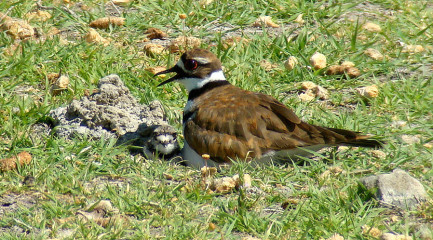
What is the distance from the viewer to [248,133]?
5.93 m

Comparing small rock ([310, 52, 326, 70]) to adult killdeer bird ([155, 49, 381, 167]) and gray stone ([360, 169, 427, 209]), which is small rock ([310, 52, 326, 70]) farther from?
gray stone ([360, 169, 427, 209])

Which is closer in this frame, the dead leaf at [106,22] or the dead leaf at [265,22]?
the dead leaf at [106,22]

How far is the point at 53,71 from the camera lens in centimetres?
721

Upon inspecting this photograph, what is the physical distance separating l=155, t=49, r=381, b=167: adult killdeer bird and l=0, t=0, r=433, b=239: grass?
0.61 ft

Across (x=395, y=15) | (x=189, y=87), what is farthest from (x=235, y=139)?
(x=395, y=15)

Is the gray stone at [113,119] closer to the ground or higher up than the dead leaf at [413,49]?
closer to the ground

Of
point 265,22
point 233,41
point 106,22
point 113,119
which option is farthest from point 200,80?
point 265,22

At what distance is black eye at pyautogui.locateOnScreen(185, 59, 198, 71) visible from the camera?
A: 6566mm

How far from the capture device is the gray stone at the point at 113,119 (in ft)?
20.5

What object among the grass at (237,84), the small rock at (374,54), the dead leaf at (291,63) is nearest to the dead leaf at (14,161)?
the grass at (237,84)

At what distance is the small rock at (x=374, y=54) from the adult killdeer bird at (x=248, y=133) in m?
2.10

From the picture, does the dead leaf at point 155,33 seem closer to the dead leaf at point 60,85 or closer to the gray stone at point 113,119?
the dead leaf at point 60,85

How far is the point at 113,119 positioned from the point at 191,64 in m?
0.89

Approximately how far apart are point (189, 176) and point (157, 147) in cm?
53
